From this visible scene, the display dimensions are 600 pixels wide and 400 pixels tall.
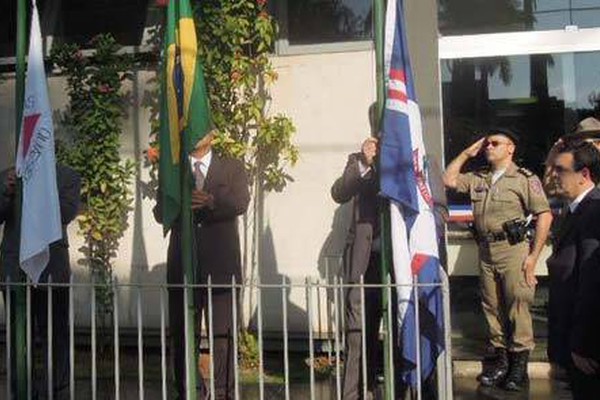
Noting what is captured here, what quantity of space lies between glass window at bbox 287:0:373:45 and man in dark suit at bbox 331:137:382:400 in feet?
6.43

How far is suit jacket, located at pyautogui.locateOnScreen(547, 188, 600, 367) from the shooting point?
3.68 m

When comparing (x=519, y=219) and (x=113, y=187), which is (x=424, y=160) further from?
(x=113, y=187)

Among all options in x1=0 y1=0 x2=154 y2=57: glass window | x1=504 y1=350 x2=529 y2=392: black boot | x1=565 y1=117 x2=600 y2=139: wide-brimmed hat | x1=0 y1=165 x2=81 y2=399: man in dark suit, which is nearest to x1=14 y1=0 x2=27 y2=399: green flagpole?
x1=0 y1=165 x2=81 y2=399: man in dark suit

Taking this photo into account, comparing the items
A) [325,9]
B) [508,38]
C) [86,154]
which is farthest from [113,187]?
[508,38]

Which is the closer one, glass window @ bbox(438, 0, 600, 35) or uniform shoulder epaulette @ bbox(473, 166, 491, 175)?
uniform shoulder epaulette @ bbox(473, 166, 491, 175)

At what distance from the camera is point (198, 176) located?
5.14 m

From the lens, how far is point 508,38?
268 inches

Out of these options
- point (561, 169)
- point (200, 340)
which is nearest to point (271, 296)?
point (200, 340)

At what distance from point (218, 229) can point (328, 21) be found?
8.23 feet

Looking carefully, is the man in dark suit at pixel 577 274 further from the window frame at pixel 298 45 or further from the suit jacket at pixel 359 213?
the window frame at pixel 298 45

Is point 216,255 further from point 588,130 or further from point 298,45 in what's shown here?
point 588,130

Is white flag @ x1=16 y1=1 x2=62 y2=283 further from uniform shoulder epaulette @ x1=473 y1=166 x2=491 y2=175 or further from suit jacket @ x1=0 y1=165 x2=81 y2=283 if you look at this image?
uniform shoulder epaulette @ x1=473 y1=166 x2=491 y2=175

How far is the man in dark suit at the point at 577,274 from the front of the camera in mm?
3688

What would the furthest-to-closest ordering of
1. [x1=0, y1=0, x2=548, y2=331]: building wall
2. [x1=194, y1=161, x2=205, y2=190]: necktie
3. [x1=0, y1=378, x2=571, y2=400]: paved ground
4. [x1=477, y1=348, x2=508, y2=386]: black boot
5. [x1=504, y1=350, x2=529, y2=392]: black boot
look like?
1. [x1=0, y1=0, x2=548, y2=331]: building wall
2. [x1=477, y1=348, x2=508, y2=386]: black boot
3. [x1=504, y1=350, x2=529, y2=392]: black boot
4. [x1=0, y1=378, x2=571, y2=400]: paved ground
5. [x1=194, y1=161, x2=205, y2=190]: necktie
